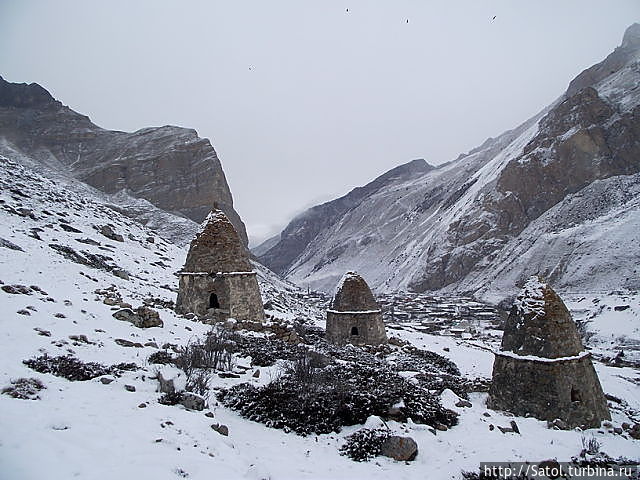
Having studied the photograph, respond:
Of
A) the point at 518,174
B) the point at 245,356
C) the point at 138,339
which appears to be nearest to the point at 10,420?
the point at 138,339

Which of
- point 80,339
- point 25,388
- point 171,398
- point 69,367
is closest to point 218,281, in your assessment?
point 80,339

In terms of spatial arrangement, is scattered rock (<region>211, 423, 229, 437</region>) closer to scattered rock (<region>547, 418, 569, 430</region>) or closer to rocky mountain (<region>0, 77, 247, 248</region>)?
scattered rock (<region>547, 418, 569, 430</region>)

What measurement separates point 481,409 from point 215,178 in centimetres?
5445

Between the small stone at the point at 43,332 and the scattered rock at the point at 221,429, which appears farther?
the small stone at the point at 43,332

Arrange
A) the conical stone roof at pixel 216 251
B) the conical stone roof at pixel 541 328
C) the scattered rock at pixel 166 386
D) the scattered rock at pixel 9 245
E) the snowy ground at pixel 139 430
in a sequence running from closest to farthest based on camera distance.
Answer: the snowy ground at pixel 139 430 → the scattered rock at pixel 166 386 → the conical stone roof at pixel 541 328 → the scattered rock at pixel 9 245 → the conical stone roof at pixel 216 251

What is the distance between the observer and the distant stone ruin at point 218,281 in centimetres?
1485

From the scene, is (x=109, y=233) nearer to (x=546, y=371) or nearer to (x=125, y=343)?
(x=125, y=343)

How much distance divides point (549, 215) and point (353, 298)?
6037cm

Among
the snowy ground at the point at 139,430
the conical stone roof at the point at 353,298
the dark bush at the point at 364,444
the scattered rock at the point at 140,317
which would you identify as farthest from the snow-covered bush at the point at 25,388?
the conical stone roof at the point at 353,298

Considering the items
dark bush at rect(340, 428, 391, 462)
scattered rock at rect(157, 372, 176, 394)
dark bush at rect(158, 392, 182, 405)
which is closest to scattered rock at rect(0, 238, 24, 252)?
scattered rock at rect(157, 372, 176, 394)

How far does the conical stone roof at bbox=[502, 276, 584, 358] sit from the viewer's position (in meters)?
9.77

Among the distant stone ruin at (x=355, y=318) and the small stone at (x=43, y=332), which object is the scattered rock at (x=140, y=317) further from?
the distant stone ruin at (x=355, y=318)

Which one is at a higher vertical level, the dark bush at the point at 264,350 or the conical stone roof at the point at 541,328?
the conical stone roof at the point at 541,328

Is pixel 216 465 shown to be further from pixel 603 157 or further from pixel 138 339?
pixel 603 157
